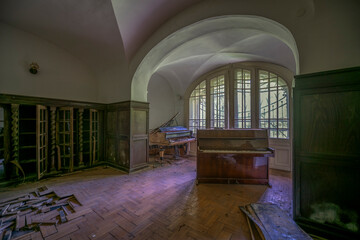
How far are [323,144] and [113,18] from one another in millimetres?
4084

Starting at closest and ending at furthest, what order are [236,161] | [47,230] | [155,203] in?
[47,230], [155,203], [236,161]

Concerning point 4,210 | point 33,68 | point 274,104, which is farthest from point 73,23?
point 274,104

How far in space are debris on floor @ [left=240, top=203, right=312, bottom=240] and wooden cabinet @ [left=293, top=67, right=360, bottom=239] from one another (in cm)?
20

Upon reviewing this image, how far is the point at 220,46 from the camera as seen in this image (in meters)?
4.09

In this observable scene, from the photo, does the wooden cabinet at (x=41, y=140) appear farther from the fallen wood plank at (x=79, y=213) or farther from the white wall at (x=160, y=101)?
the white wall at (x=160, y=101)

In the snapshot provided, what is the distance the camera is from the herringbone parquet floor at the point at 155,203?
1805 millimetres

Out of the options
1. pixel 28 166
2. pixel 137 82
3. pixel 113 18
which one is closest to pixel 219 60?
pixel 137 82

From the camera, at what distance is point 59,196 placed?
105 inches

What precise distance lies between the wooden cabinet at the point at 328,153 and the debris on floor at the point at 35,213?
10.6 ft

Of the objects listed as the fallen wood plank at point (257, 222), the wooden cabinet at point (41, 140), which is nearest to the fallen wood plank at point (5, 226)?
the wooden cabinet at point (41, 140)

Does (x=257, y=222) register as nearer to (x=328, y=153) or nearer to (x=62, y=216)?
(x=328, y=153)

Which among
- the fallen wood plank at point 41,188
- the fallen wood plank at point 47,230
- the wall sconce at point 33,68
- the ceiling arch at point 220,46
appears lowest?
the fallen wood plank at point 41,188

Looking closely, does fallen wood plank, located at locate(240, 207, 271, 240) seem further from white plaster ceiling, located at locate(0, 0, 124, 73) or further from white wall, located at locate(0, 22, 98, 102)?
white wall, located at locate(0, 22, 98, 102)

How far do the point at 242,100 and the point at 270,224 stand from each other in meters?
3.91
